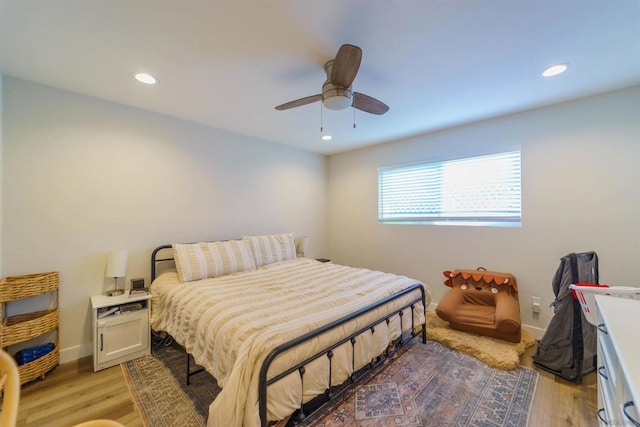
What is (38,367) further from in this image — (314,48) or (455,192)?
(455,192)

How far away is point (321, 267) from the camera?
3285 millimetres

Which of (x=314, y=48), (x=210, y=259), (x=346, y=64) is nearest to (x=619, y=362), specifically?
(x=346, y=64)

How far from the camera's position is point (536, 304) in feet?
9.46

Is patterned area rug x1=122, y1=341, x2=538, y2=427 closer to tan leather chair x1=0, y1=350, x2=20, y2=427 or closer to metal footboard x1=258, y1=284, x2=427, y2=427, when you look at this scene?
metal footboard x1=258, y1=284, x2=427, y2=427

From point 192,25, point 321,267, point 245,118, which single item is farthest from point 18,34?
point 321,267

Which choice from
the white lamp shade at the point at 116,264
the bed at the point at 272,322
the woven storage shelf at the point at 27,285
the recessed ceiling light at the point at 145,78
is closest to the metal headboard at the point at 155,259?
the bed at the point at 272,322

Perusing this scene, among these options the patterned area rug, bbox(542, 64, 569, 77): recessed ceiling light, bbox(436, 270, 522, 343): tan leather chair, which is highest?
bbox(542, 64, 569, 77): recessed ceiling light

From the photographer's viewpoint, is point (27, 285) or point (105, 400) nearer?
point (105, 400)

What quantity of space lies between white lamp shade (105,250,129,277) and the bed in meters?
0.34

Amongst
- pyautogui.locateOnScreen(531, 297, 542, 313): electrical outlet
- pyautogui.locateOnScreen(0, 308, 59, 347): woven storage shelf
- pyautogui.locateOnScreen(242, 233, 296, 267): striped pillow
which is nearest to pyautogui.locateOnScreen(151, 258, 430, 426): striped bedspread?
pyautogui.locateOnScreen(242, 233, 296, 267): striped pillow

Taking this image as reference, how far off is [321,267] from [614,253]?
2980mm

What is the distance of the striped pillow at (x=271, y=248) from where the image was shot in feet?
11.3

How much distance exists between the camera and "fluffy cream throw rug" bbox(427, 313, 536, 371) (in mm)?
2346

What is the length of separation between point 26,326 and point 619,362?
3.63 metres
